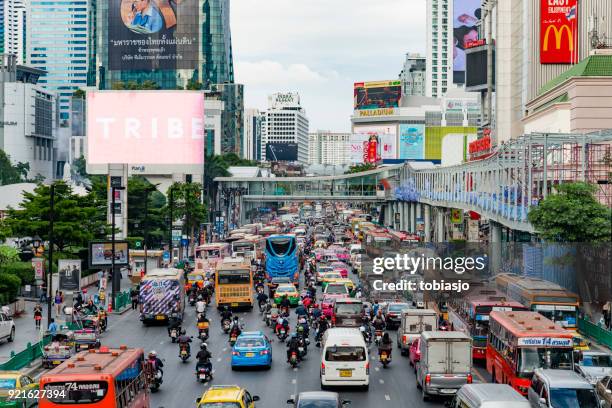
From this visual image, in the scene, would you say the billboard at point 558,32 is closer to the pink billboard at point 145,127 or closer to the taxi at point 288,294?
the pink billboard at point 145,127

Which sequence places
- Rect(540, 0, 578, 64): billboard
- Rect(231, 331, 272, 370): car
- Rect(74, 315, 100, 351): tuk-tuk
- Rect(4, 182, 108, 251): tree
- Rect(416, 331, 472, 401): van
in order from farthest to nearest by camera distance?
Rect(540, 0, 578, 64): billboard, Rect(4, 182, 108, 251): tree, Rect(74, 315, 100, 351): tuk-tuk, Rect(231, 331, 272, 370): car, Rect(416, 331, 472, 401): van

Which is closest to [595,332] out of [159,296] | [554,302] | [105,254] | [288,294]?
[554,302]

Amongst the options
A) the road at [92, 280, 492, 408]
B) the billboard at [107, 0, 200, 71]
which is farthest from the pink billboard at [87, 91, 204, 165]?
the billboard at [107, 0, 200, 71]

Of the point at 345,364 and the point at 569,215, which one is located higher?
the point at 569,215

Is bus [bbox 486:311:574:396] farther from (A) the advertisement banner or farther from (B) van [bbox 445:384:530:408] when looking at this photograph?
(A) the advertisement banner

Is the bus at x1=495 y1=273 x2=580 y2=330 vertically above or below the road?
above

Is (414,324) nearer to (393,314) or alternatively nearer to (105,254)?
(393,314)

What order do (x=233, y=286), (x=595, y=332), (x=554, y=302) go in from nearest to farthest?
(x=554, y=302)
(x=595, y=332)
(x=233, y=286)
